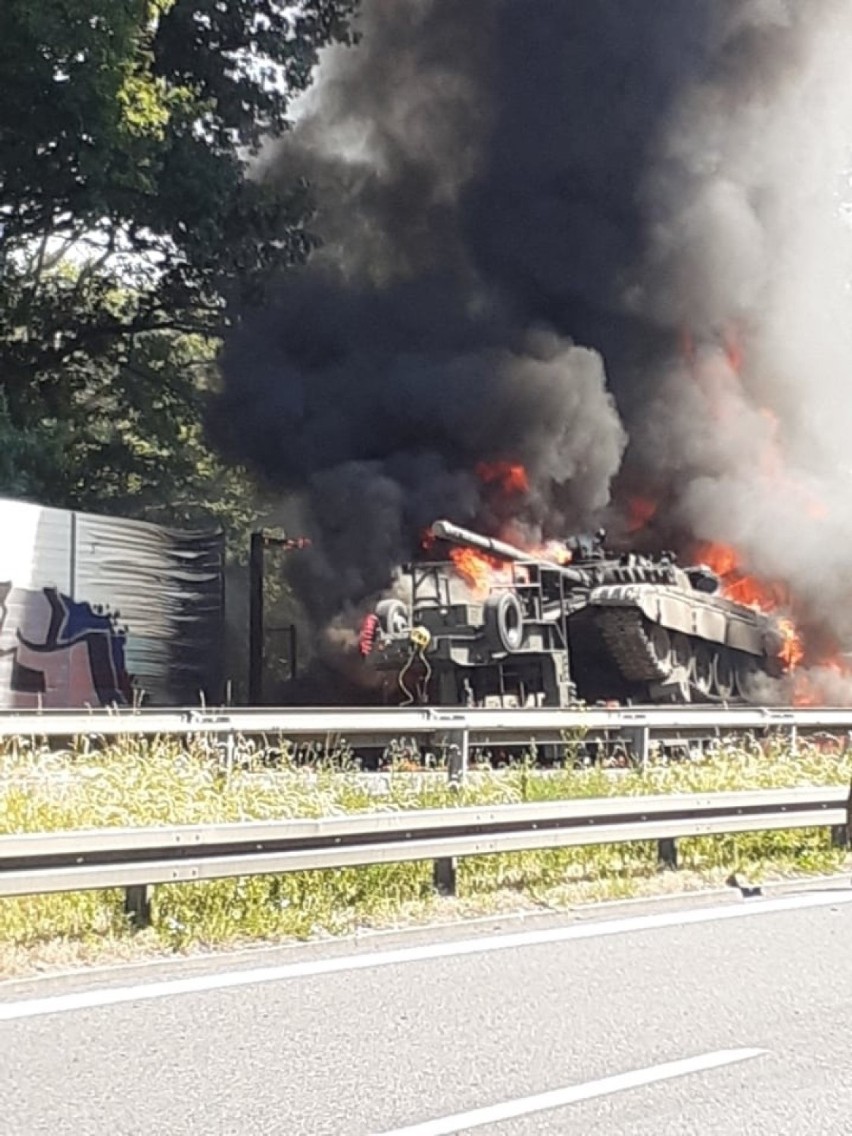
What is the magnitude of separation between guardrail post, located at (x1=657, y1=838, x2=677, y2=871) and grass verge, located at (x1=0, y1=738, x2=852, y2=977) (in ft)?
0.28

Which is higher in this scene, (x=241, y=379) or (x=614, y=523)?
(x=241, y=379)

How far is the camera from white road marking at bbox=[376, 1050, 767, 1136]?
4469mm

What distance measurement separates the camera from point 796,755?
530 inches

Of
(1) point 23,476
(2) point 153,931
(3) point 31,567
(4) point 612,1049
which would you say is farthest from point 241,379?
(4) point 612,1049

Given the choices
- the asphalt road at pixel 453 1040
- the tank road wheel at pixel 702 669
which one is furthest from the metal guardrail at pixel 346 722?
the tank road wheel at pixel 702 669

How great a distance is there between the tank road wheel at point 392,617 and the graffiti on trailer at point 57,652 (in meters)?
3.76

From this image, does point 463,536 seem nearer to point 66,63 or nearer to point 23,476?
point 23,476

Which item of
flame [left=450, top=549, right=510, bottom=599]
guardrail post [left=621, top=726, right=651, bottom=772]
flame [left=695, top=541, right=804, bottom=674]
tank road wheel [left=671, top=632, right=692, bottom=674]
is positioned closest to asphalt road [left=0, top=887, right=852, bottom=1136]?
guardrail post [left=621, top=726, right=651, bottom=772]

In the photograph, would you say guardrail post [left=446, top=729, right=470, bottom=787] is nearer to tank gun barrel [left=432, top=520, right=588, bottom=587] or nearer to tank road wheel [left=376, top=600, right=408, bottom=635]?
tank road wheel [left=376, top=600, right=408, bottom=635]

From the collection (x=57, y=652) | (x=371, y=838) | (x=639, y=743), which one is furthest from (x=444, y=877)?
(x=57, y=652)

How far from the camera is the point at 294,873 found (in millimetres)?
7371

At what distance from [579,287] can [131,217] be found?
763 cm

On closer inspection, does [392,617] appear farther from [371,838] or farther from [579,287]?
[371,838]

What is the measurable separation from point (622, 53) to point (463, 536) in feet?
38.2
